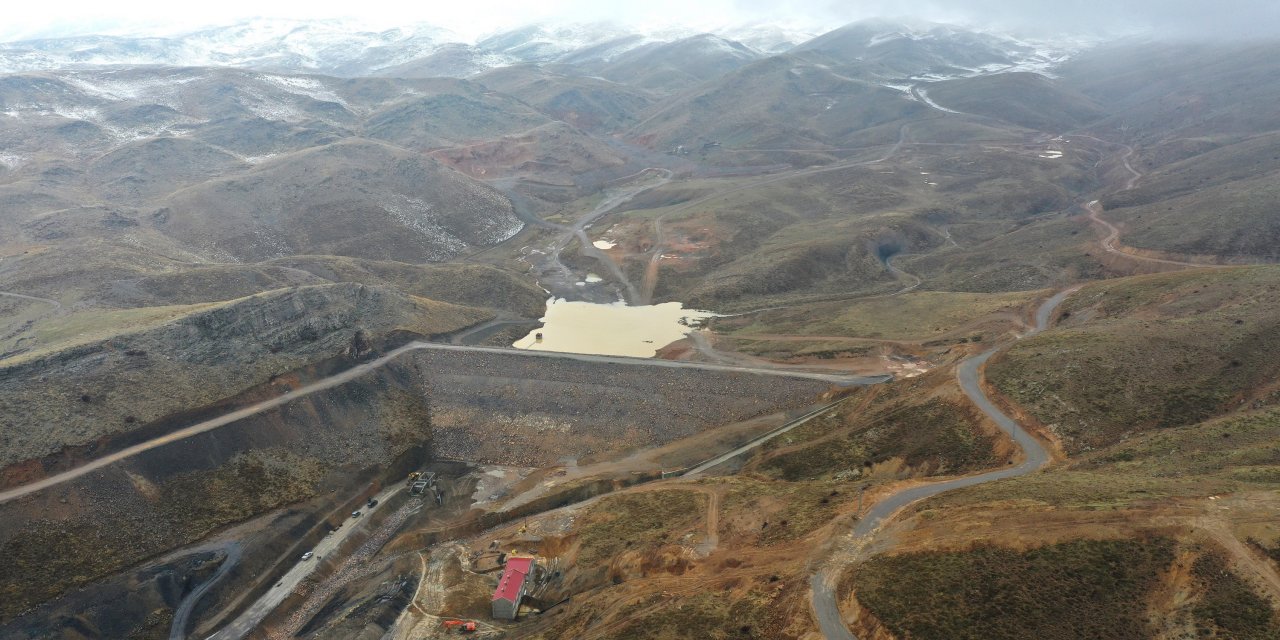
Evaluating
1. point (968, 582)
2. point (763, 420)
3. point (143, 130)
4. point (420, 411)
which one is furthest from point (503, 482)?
point (143, 130)

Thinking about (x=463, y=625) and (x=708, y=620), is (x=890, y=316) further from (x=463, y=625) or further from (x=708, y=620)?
(x=463, y=625)

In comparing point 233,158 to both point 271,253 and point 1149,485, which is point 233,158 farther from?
point 1149,485

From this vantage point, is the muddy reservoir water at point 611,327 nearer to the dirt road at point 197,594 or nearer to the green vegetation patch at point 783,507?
the green vegetation patch at point 783,507

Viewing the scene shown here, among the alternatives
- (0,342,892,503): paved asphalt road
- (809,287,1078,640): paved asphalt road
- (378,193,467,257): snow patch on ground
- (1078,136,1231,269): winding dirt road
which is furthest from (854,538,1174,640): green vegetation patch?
(378,193,467,257): snow patch on ground

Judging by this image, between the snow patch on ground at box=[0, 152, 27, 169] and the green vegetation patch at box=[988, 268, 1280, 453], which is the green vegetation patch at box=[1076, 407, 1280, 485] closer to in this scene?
the green vegetation patch at box=[988, 268, 1280, 453]

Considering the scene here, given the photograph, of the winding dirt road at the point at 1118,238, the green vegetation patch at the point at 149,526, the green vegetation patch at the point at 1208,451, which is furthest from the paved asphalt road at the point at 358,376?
the winding dirt road at the point at 1118,238
